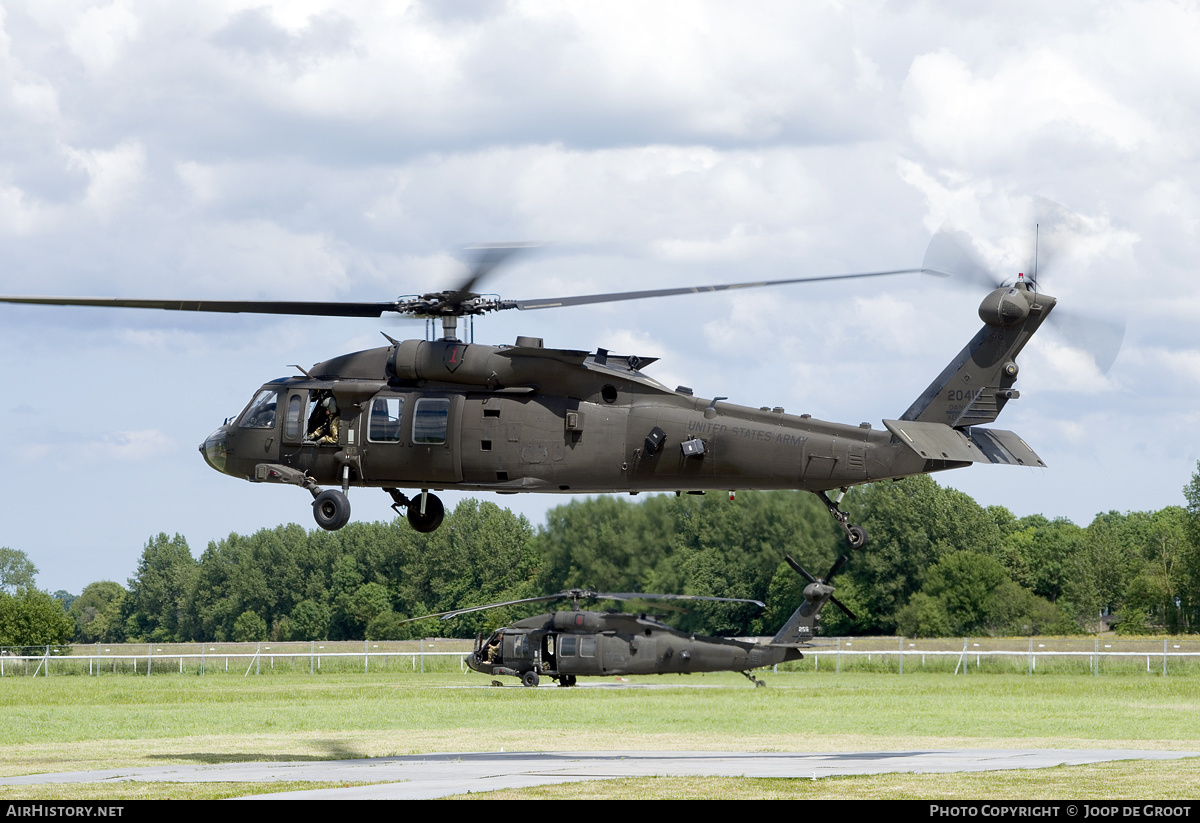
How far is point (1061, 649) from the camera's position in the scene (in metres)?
72.2

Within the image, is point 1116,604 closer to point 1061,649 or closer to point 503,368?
point 1061,649

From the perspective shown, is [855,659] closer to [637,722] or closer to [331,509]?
[637,722]

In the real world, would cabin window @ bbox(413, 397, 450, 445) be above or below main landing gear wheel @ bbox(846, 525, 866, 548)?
above

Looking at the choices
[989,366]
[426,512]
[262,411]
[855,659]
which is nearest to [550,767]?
[426,512]

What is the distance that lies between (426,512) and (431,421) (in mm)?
2165

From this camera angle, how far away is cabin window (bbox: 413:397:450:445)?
22109mm

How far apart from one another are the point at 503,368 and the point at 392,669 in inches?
2165

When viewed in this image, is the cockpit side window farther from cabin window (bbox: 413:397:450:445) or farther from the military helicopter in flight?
the military helicopter in flight

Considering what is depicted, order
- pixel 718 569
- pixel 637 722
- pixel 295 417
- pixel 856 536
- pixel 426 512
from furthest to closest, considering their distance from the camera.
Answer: pixel 718 569, pixel 637 722, pixel 426 512, pixel 295 417, pixel 856 536

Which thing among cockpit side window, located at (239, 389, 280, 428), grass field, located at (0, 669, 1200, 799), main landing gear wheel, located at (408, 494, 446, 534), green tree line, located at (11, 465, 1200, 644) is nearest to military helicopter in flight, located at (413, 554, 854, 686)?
grass field, located at (0, 669, 1200, 799)

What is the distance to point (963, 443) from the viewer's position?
2081cm

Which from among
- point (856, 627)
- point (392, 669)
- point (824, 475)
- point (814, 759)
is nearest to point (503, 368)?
point (824, 475)

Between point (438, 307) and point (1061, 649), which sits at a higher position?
point (438, 307)

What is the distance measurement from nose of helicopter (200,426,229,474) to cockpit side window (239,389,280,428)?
0.50 m
